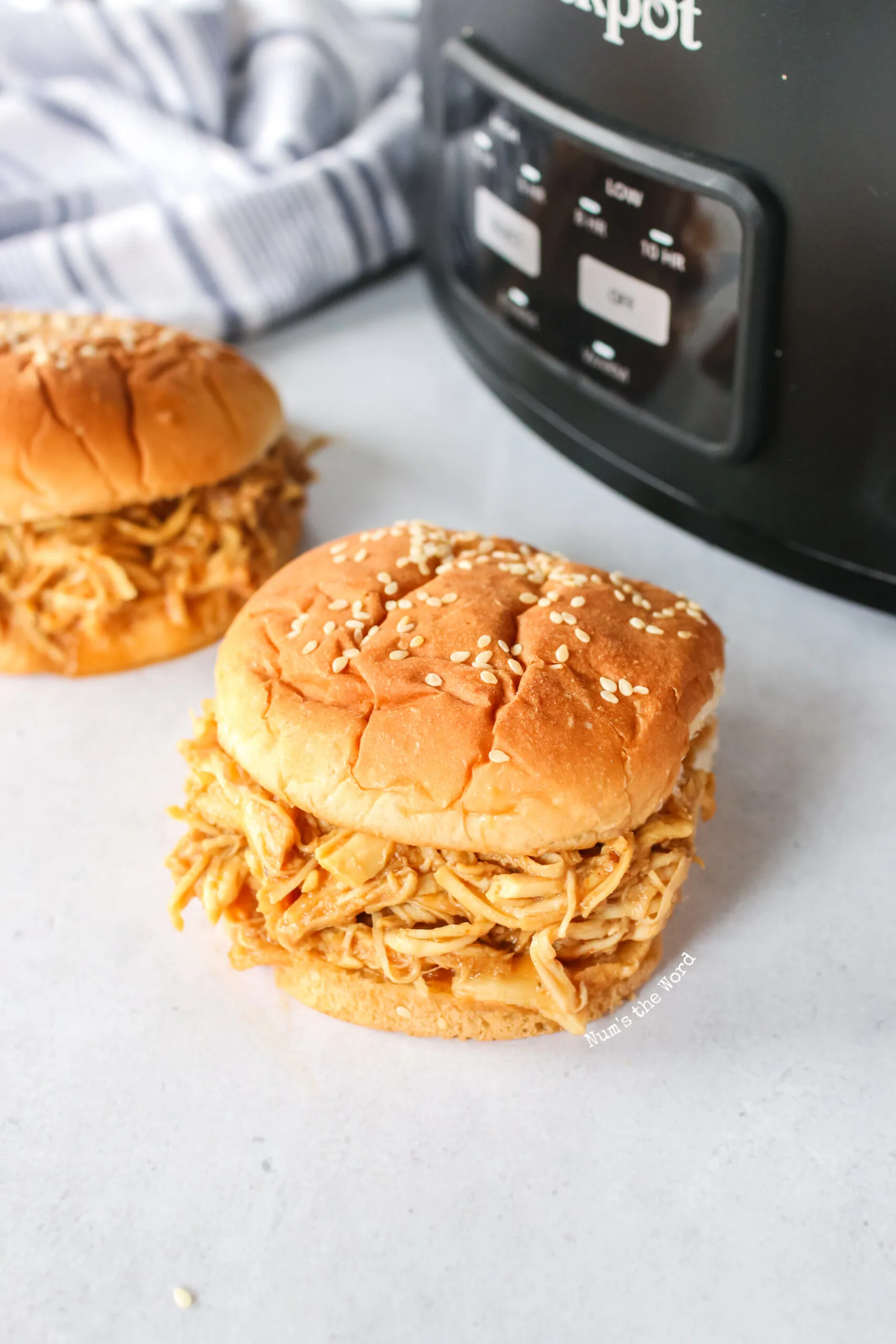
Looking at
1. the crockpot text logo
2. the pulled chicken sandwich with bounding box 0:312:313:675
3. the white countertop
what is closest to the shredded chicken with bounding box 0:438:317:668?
the pulled chicken sandwich with bounding box 0:312:313:675

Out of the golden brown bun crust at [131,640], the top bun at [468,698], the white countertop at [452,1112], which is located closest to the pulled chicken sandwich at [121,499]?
the golden brown bun crust at [131,640]

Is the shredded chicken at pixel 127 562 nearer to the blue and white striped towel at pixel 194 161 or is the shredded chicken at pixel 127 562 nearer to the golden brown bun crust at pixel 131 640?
the golden brown bun crust at pixel 131 640

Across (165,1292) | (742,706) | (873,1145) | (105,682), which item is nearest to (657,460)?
(742,706)

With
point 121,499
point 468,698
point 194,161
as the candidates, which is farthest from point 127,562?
point 194,161

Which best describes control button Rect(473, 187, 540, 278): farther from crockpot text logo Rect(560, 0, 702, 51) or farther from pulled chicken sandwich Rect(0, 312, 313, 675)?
pulled chicken sandwich Rect(0, 312, 313, 675)

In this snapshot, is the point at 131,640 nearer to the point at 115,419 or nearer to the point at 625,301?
the point at 115,419

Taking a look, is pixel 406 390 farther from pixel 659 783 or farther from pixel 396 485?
pixel 659 783

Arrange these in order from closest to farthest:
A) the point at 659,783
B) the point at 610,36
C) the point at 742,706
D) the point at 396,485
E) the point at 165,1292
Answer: the point at 165,1292
the point at 659,783
the point at 610,36
the point at 742,706
the point at 396,485
